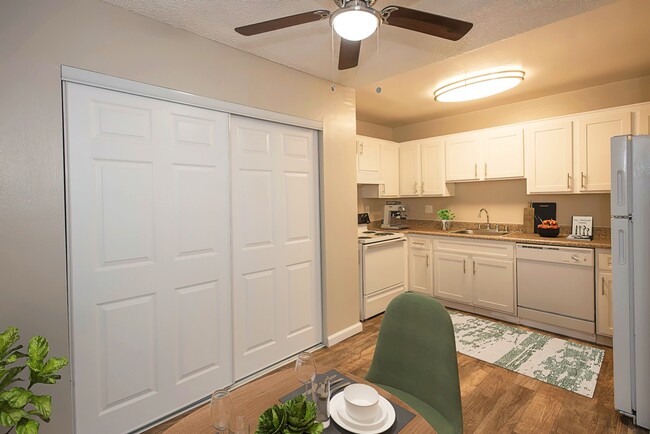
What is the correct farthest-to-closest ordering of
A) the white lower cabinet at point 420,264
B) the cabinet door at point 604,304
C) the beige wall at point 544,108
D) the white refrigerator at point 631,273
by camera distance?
the white lower cabinet at point 420,264, the beige wall at point 544,108, the cabinet door at point 604,304, the white refrigerator at point 631,273

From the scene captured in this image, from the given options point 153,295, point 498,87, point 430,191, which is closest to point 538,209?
point 430,191

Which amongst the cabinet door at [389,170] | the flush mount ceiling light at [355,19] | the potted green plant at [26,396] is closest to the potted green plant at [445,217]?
the cabinet door at [389,170]

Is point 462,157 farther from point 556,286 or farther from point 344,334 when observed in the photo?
point 344,334

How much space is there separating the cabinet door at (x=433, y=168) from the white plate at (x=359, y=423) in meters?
3.84

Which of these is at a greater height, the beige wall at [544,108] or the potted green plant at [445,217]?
the beige wall at [544,108]

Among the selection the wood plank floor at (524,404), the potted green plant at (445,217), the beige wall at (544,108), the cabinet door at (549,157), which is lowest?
the wood plank floor at (524,404)

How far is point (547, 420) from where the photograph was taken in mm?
2049

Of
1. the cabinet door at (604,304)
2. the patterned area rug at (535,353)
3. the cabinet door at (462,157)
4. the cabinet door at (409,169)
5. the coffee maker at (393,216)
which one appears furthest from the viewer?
the coffee maker at (393,216)

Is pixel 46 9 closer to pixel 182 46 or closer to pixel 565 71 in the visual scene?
pixel 182 46

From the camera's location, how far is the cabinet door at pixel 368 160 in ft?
13.8

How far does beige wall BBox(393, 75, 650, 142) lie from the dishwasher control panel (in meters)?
1.64

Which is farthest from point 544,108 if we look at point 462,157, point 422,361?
point 422,361

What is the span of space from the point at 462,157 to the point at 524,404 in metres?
2.93

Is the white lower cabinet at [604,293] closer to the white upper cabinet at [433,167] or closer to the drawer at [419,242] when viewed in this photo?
the drawer at [419,242]
